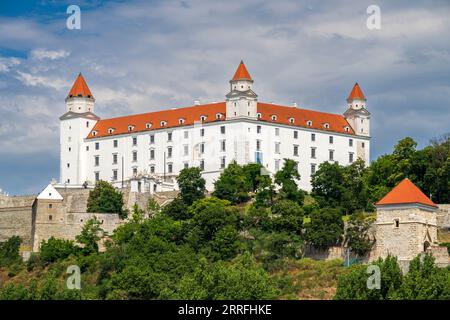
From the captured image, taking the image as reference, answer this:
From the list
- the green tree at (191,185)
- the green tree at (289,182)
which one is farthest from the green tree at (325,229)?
the green tree at (191,185)

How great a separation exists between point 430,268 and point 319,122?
44464mm

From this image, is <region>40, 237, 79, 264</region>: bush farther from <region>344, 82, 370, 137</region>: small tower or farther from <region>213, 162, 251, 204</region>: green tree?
<region>344, 82, 370, 137</region>: small tower

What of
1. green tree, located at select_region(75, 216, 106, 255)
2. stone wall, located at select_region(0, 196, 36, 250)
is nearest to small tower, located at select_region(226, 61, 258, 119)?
stone wall, located at select_region(0, 196, 36, 250)

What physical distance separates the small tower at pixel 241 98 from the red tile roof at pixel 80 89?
13616mm

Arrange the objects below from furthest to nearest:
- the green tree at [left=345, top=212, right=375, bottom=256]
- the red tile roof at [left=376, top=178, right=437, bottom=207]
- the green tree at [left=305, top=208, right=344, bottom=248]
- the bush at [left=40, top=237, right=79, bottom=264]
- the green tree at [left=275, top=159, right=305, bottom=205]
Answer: the green tree at [left=275, top=159, right=305, bottom=205] < the bush at [left=40, top=237, right=79, bottom=264] < the green tree at [left=305, top=208, right=344, bottom=248] < the green tree at [left=345, top=212, right=375, bottom=256] < the red tile roof at [left=376, top=178, right=437, bottom=207]

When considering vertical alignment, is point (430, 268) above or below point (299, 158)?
below

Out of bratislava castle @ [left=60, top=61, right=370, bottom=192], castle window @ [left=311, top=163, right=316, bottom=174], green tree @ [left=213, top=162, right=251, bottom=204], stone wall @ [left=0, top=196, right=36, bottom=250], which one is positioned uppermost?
bratislava castle @ [left=60, top=61, right=370, bottom=192]

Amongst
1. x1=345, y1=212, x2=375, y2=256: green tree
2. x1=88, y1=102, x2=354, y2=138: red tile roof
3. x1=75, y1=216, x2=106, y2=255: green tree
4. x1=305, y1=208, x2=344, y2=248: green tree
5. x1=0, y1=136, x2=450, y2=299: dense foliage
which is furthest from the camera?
x1=88, y1=102, x2=354, y2=138: red tile roof

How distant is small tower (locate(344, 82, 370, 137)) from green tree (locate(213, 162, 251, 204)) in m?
15.4

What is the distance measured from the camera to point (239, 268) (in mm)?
69125

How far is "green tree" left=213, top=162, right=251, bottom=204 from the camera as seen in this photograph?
92.0m
